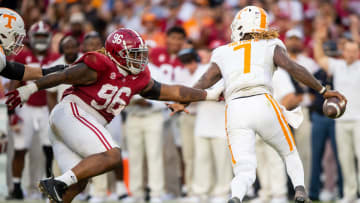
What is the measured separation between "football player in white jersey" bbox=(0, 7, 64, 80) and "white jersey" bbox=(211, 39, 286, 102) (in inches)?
65.3

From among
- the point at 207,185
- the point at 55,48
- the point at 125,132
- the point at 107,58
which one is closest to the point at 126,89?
the point at 107,58

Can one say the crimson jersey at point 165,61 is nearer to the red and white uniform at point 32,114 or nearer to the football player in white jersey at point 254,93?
the red and white uniform at point 32,114

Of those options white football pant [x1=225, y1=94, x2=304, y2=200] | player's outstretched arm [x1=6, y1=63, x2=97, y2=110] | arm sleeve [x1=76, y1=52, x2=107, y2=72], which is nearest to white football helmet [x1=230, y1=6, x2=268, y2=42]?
white football pant [x1=225, y1=94, x2=304, y2=200]

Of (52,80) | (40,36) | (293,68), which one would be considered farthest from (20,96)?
(40,36)

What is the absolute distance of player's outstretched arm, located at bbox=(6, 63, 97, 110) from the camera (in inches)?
225

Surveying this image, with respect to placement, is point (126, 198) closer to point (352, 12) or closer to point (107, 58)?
point (107, 58)

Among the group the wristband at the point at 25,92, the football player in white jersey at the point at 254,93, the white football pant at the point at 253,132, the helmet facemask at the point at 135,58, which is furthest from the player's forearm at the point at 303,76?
the wristband at the point at 25,92

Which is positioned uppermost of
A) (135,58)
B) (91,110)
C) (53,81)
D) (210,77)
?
(135,58)

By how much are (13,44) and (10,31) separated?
0.46 ft

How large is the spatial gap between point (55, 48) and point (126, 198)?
9.54 ft

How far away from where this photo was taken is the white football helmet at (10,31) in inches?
255

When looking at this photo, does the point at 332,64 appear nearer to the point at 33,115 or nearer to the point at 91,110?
the point at 33,115

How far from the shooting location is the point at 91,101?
6.02m

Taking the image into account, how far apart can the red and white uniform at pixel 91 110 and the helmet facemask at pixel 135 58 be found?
0.08m
